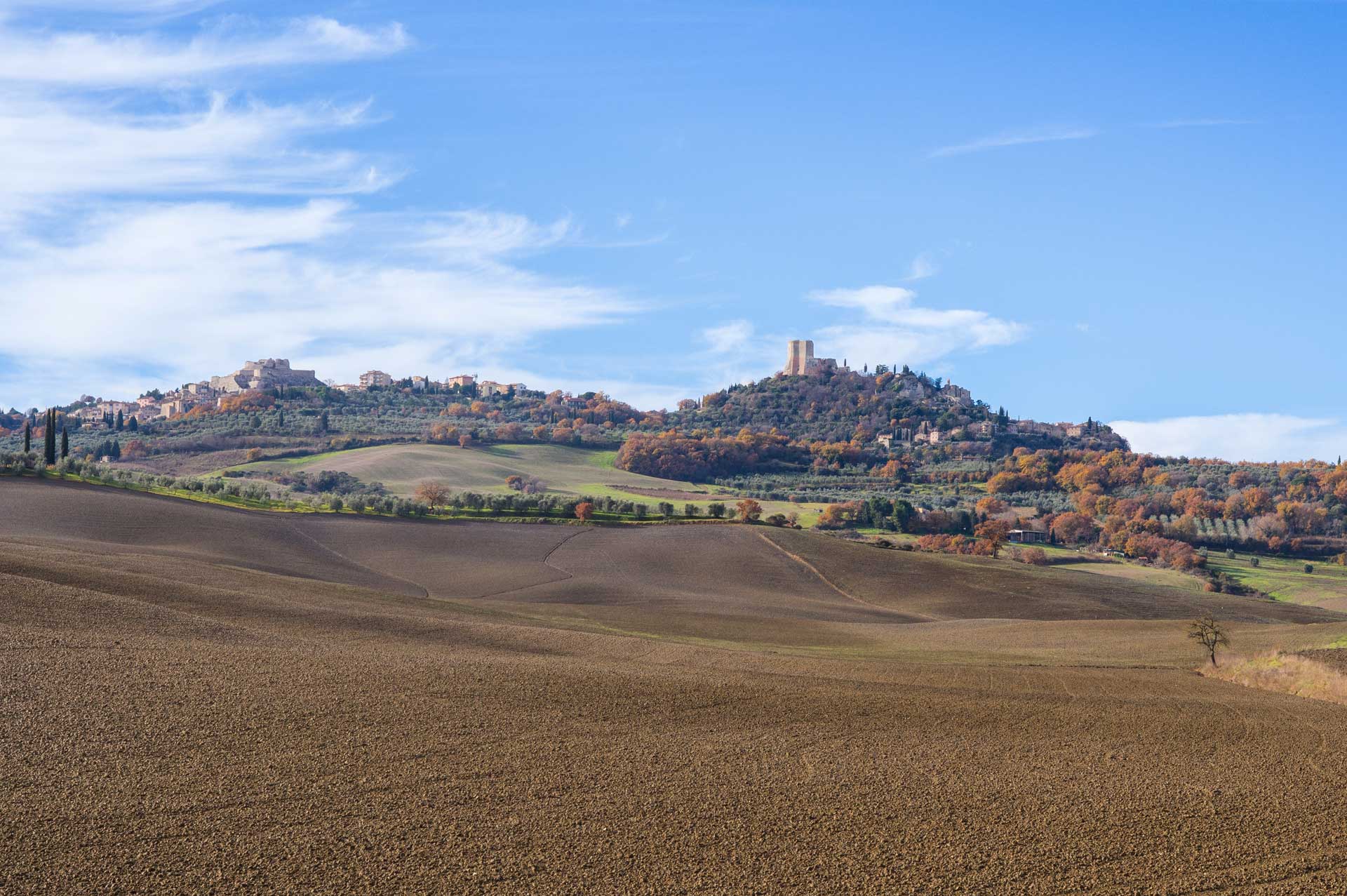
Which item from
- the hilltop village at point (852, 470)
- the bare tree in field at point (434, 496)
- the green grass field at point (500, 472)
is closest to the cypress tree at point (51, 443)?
the hilltop village at point (852, 470)

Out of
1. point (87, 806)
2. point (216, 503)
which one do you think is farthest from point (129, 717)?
point (216, 503)

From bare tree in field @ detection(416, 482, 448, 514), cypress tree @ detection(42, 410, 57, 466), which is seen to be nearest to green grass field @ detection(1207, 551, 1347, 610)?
bare tree in field @ detection(416, 482, 448, 514)

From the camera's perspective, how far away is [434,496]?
88625mm

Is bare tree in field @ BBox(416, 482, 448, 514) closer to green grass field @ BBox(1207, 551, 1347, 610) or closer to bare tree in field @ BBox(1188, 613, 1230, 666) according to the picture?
bare tree in field @ BBox(1188, 613, 1230, 666)

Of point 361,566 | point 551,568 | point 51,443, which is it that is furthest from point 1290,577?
point 51,443

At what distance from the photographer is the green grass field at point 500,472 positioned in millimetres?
115562

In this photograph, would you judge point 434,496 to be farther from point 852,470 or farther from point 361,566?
point 852,470

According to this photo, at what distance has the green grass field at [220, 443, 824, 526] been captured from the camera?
11556cm

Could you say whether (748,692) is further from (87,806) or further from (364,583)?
(364,583)

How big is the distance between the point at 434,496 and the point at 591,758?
71538 mm

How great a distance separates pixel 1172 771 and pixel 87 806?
17.7m

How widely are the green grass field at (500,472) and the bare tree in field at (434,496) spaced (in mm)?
10629

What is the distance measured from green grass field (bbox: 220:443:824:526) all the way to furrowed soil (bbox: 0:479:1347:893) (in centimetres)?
6780

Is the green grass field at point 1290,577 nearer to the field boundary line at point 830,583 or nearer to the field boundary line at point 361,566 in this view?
the field boundary line at point 830,583
